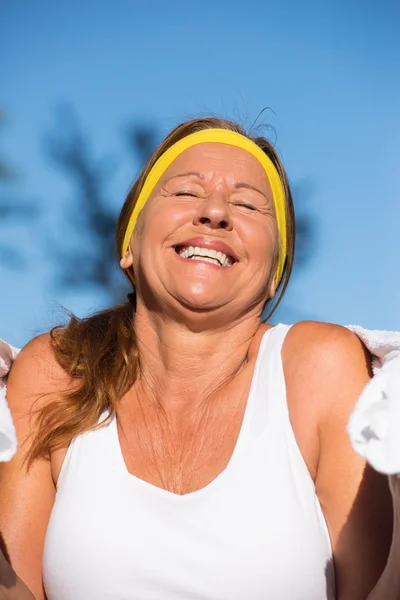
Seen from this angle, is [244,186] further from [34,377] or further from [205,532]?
[205,532]

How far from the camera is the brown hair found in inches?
90.8

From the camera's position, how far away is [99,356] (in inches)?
97.9

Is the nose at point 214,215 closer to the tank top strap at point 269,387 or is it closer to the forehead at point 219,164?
the forehead at point 219,164

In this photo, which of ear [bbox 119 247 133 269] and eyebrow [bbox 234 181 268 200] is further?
ear [bbox 119 247 133 269]

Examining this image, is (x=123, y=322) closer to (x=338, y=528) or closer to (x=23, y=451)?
(x=23, y=451)

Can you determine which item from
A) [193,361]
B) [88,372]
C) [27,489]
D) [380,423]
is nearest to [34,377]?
[88,372]

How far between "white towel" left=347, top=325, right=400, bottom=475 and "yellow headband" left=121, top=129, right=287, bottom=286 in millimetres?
1202

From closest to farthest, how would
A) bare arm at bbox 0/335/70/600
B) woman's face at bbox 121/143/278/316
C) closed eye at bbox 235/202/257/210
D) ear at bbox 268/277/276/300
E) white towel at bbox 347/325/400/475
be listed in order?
1. white towel at bbox 347/325/400/475
2. bare arm at bbox 0/335/70/600
3. woman's face at bbox 121/143/278/316
4. closed eye at bbox 235/202/257/210
5. ear at bbox 268/277/276/300

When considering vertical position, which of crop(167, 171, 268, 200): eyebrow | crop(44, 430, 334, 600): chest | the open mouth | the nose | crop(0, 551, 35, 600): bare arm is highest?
crop(167, 171, 268, 200): eyebrow

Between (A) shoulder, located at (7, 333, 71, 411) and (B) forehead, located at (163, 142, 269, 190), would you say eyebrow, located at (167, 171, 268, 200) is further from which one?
(A) shoulder, located at (7, 333, 71, 411)

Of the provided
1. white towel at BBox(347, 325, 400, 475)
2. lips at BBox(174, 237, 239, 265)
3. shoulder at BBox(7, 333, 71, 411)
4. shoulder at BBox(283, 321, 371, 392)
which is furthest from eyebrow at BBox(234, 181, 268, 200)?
white towel at BBox(347, 325, 400, 475)

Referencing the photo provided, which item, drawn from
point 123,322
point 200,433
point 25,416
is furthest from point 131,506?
point 123,322

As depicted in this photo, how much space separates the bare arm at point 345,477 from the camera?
201cm

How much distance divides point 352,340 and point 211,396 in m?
0.47
